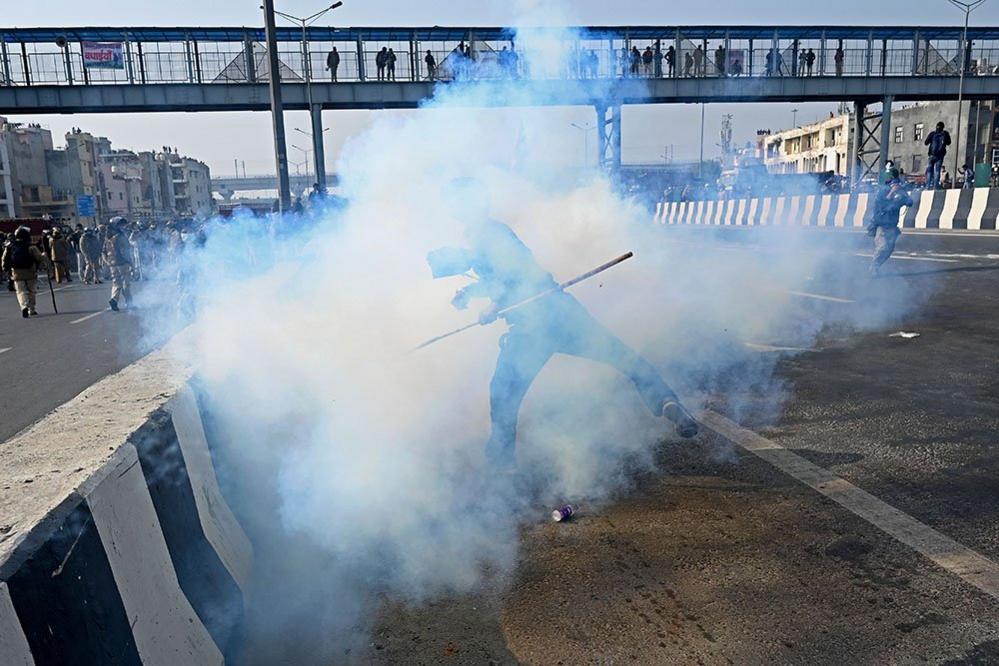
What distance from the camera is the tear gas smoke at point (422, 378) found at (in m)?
3.24

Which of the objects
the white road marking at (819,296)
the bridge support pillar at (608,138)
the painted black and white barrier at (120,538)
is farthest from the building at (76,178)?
the painted black and white barrier at (120,538)

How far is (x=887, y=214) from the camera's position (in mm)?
10648

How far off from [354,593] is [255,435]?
1.17m

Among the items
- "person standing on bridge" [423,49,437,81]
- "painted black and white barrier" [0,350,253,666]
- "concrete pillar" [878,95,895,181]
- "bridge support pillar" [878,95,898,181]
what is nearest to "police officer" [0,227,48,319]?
"painted black and white barrier" [0,350,253,666]

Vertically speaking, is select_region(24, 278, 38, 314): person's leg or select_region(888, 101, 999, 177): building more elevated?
select_region(888, 101, 999, 177): building

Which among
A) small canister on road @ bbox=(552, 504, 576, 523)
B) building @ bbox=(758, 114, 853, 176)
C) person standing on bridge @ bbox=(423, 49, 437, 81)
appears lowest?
small canister on road @ bbox=(552, 504, 576, 523)

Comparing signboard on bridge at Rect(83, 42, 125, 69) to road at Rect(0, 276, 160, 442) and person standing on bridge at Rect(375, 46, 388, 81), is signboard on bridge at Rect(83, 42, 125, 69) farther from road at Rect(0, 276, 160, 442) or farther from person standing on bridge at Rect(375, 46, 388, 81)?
road at Rect(0, 276, 160, 442)

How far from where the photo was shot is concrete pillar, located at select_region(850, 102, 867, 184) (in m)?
31.9

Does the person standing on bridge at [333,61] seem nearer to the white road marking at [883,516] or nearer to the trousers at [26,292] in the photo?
Result: the trousers at [26,292]

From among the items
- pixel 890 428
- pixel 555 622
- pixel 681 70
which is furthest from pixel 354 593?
pixel 681 70

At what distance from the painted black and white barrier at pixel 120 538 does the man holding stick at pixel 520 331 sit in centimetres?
157

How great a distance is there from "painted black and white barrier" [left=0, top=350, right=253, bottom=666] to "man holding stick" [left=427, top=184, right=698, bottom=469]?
5.16 feet

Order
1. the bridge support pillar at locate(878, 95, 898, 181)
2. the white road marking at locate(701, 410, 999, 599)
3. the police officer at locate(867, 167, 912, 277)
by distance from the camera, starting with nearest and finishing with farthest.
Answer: the white road marking at locate(701, 410, 999, 599), the police officer at locate(867, 167, 912, 277), the bridge support pillar at locate(878, 95, 898, 181)

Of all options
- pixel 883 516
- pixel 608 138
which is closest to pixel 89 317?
pixel 608 138
